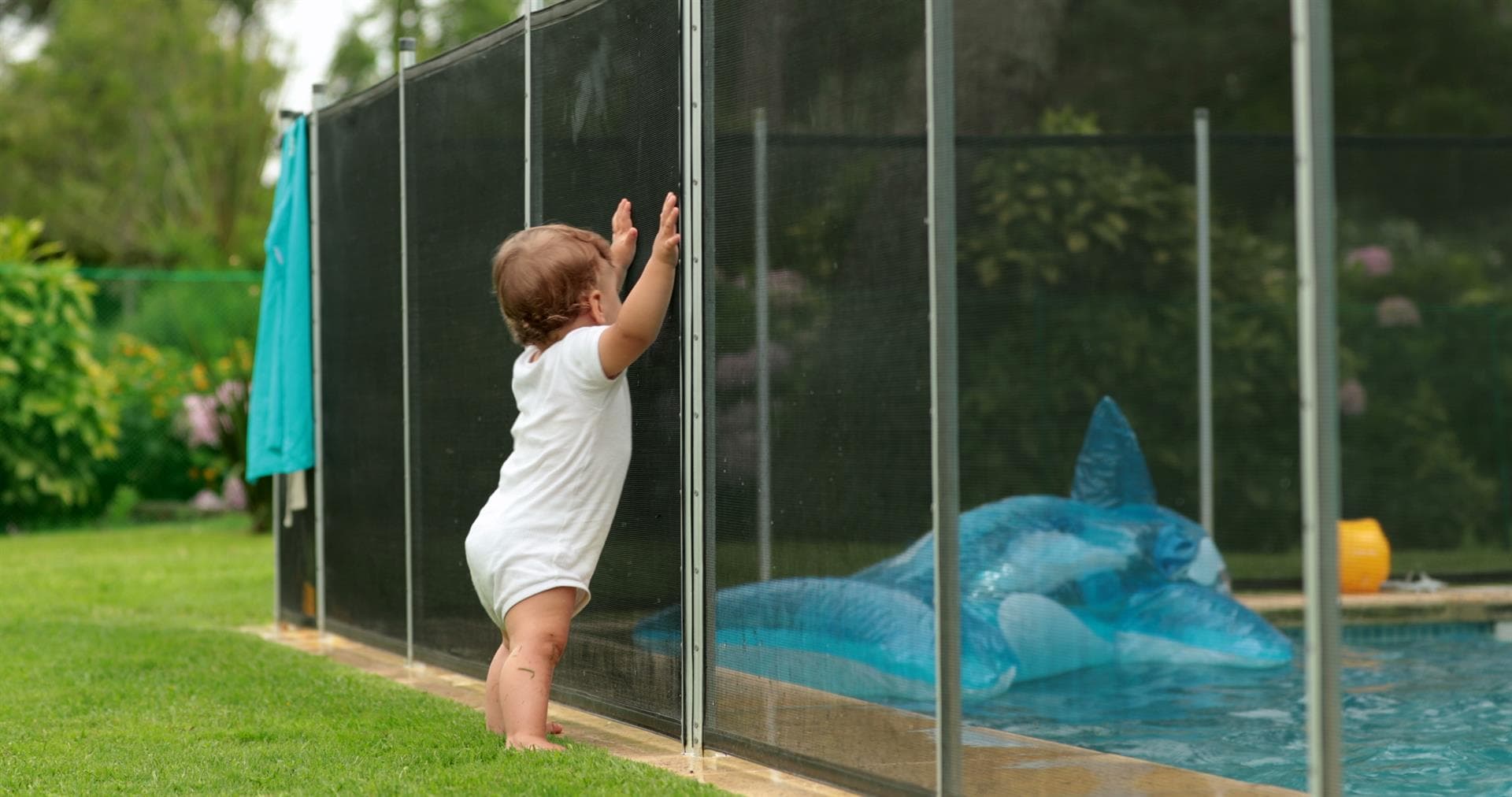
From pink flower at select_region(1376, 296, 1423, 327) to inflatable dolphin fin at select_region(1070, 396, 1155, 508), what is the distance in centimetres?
455

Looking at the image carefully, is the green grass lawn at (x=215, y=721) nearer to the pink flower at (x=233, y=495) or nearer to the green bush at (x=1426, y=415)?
the pink flower at (x=233, y=495)

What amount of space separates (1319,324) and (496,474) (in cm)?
299

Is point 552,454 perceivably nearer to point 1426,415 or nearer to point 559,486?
point 559,486

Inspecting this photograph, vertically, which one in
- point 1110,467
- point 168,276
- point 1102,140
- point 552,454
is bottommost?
point 1110,467

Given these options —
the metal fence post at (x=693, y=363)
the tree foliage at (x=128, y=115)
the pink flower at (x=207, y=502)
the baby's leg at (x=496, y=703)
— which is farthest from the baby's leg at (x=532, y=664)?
the tree foliage at (x=128, y=115)

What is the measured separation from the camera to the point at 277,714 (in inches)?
178

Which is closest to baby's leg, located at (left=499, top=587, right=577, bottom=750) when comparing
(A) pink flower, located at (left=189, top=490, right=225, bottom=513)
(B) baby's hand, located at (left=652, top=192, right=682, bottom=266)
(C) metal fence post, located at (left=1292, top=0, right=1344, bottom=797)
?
(B) baby's hand, located at (left=652, top=192, right=682, bottom=266)

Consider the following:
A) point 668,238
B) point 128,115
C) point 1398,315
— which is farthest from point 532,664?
point 128,115

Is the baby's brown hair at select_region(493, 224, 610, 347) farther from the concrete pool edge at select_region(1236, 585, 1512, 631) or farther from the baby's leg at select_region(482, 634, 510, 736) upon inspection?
the concrete pool edge at select_region(1236, 585, 1512, 631)

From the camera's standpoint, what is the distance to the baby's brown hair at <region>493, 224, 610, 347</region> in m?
3.89

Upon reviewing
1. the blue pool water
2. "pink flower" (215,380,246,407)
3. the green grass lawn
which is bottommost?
the blue pool water

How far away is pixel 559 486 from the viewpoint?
3.87 metres

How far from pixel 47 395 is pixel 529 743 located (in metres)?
8.71

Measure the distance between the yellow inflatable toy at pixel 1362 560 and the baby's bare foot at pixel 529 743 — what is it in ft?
16.3
